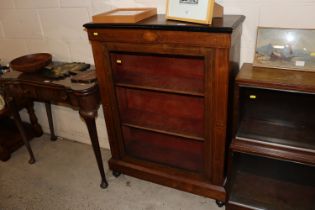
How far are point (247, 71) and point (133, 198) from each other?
114 centimetres

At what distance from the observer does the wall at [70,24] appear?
150cm

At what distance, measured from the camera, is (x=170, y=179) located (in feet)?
6.07

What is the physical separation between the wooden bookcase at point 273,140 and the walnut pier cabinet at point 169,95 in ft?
0.32

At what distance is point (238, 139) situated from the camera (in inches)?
59.7

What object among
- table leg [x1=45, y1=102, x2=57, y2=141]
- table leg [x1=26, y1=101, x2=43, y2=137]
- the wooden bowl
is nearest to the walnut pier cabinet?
the wooden bowl

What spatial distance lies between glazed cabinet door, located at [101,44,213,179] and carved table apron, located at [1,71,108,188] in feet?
0.49

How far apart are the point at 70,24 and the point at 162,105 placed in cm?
94

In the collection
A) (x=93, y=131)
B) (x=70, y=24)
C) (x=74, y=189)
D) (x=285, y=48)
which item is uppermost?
(x=70, y=24)

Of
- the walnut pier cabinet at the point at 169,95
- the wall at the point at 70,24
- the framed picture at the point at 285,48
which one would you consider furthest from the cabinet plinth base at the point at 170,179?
the framed picture at the point at 285,48

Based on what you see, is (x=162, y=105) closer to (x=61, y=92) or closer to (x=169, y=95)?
(x=169, y=95)

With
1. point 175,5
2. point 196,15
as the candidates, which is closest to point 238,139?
point 196,15

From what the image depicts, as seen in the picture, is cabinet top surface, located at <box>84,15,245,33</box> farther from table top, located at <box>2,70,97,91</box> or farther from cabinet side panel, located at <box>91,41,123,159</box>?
table top, located at <box>2,70,97,91</box>

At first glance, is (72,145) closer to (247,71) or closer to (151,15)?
(151,15)

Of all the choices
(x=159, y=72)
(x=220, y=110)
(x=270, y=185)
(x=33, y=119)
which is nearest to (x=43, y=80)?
(x=159, y=72)
